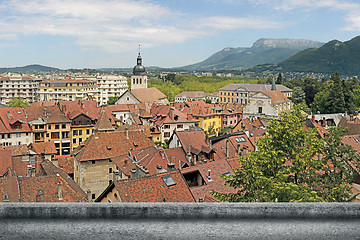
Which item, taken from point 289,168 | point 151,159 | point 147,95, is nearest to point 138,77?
point 147,95

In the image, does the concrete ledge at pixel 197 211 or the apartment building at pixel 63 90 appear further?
the apartment building at pixel 63 90

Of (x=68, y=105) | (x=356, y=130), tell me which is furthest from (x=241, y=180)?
(x=68, y=105)

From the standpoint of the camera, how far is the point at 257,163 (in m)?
15.3

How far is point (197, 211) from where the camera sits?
4723 millimetres

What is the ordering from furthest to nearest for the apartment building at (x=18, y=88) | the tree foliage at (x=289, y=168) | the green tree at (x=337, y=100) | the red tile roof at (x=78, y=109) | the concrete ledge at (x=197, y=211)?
1. the apartment building at (x=18, y=88)
2. the green tree at (x=337, y=100)
3. the red tile roof at (x=78, y=109)
4. the tree foliage at (x=289, y=168)
5. the concrete ledge at (x=197, y=211)

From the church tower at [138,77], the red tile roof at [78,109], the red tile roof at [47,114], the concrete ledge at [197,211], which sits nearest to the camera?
the concrete ledge at [197,211]

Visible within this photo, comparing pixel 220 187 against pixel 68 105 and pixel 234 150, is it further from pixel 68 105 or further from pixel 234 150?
pixel 68 105

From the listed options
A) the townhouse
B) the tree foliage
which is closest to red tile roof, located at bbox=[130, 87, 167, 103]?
the townhouse

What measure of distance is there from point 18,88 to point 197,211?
Answer: 127359 millimetres

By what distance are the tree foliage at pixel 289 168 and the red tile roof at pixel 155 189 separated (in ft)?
14.7

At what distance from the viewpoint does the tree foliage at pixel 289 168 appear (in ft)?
45.9

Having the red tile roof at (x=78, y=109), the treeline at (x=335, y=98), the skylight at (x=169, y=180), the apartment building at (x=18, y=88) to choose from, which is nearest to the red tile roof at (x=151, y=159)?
the skylight at (x=169, y=180)

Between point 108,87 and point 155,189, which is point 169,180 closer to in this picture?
point 155,189

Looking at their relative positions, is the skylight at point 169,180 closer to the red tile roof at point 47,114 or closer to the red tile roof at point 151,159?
the red tile roof at point 151,159
